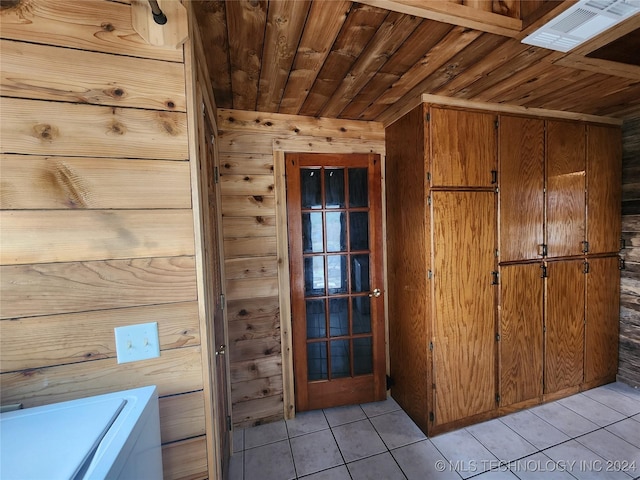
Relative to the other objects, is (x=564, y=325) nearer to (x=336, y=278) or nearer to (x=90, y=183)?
(x=336, y=278)

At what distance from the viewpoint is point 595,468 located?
1.56 meters

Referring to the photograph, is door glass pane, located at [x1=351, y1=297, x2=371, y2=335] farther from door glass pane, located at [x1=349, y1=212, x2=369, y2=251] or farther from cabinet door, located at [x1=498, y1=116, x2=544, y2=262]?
cabinet door, located at [x1=498, y1=116, x2=544, y2=262]

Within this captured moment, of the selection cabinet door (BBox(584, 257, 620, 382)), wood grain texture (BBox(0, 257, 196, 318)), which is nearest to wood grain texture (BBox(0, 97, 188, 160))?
wood grain texture (BBox(0, 257, 196, 318))

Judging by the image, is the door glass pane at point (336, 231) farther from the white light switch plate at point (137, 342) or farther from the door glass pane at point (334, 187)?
the white light switch plate at point (137, 342)

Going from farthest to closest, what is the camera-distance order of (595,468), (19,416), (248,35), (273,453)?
1. (273,453)
2. (595,468)
3. (248,35)
4. (19,416)

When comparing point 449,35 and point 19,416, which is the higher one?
point 449,35

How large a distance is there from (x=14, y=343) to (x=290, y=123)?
1859mm

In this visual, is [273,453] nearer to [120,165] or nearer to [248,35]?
[120,165]

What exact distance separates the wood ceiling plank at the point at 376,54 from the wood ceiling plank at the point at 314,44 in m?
0.19

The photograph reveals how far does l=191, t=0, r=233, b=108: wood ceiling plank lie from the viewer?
1021 mm

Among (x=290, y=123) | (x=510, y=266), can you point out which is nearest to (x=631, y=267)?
(x=510, y=266)

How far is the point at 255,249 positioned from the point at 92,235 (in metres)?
1.17

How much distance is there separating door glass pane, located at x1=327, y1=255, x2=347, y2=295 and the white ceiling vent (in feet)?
5.41

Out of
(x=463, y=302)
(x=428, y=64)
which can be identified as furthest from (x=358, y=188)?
(x=463, y=302)
